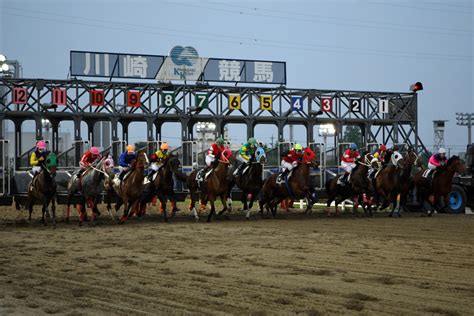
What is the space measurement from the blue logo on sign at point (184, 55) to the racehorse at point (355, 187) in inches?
372

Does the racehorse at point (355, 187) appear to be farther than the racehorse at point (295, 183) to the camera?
Yes

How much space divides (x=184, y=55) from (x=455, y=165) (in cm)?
1317

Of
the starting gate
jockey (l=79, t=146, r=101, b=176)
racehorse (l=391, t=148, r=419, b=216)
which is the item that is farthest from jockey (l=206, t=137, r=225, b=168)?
the starting gate

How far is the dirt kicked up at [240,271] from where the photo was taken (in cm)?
820

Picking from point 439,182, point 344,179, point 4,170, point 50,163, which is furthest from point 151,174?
point 439,182

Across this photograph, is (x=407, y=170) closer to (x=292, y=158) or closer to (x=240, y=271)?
(x=292, y=158)

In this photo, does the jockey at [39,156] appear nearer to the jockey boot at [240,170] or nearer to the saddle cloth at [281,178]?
the jockey boot at [240,170]

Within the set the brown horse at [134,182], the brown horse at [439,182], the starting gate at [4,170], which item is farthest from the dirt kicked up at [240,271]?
the brown horse at [439,182]

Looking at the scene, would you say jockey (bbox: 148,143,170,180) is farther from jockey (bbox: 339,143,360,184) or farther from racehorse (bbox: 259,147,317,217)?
jockey (bbox: 339,143,360,184)

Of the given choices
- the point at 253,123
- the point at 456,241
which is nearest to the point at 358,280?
the point at 456,241

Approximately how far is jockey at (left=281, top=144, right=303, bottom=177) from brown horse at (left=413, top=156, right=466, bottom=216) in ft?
14.5

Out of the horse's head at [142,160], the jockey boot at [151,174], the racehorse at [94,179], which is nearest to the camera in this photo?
the horse's head at [142,160]

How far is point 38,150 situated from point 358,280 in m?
13.3

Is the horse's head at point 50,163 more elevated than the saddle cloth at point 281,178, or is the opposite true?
the horse's head at point 50,163
